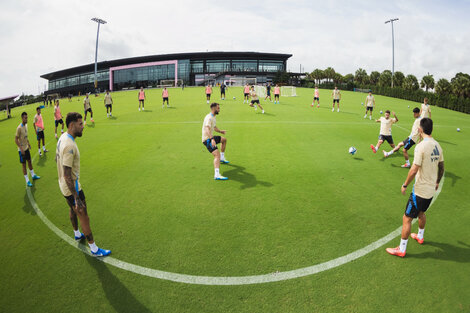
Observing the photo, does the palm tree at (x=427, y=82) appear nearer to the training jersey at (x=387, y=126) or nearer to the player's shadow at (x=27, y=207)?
the training jersey at (x=387, y=126)

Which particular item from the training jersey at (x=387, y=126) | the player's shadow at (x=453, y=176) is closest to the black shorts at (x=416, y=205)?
the player's shadow at (x=453, y=176)

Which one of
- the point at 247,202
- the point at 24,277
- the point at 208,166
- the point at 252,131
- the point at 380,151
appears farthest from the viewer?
the point at 252,131

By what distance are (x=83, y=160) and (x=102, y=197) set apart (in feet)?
15.2

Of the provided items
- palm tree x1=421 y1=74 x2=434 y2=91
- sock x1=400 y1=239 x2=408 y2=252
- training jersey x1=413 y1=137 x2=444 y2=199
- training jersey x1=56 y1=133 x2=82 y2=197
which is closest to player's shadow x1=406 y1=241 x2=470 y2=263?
sock x1=400 y1=239 x2=408 y2=252

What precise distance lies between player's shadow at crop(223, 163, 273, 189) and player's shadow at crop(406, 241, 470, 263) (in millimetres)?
4101

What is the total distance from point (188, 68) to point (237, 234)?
94.1 metres

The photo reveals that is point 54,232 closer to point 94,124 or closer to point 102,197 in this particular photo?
point 102,197

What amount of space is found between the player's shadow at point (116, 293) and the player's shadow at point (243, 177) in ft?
14.0

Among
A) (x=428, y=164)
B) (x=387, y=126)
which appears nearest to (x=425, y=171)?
(x=428, y=164)

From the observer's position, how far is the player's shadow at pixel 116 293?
3.81 m

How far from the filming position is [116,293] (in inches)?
161

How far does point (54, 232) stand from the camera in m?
5.80

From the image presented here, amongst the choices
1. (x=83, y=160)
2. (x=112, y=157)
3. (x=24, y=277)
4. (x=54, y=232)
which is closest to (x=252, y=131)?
(x=112, y=157)

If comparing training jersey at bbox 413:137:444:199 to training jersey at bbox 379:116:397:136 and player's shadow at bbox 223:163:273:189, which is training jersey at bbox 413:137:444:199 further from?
training jersey at bbox 379:116:397:136
